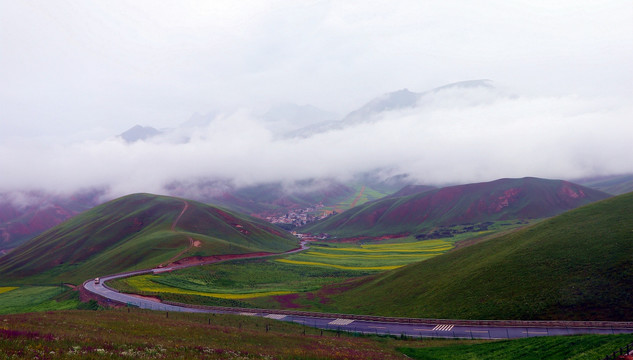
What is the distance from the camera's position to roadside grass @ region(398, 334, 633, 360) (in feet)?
81.8

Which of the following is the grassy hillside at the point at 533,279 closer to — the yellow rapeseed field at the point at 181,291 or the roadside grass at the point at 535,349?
the roadside grass at the point at 535,349

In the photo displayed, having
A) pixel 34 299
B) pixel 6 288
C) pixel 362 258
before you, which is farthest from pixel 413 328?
pixel 6 288

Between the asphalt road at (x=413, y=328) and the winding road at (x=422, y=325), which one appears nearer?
the winding road at (x=422, y=325)

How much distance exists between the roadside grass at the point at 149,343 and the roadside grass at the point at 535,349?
4.05 m

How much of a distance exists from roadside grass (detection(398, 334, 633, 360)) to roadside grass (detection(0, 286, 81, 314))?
67.1 m

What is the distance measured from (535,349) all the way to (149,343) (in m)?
30.7

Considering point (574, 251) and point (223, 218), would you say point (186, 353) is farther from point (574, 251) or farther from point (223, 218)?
point (223, 218)

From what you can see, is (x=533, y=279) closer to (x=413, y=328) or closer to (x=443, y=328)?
(x=443, y=328)

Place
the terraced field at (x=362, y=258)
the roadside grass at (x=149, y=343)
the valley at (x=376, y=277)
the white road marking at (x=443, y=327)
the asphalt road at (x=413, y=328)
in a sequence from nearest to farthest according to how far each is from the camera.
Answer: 1. the roadside grass at (x=149, y=343)
2. the asphalt road at (x=413, y=328)
3. the valley at (x=376, y=277)
4. the white road marking at (x=443, y=327)
5. the terraced field at (x=362, y=258)

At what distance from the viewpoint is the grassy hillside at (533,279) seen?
41.4 metres

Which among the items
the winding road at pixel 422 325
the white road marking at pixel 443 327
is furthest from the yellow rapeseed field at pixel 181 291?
the white road marking at pixel 443 327

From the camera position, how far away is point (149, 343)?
22609 millimetres

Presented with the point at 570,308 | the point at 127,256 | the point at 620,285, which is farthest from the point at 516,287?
the point at 127,256

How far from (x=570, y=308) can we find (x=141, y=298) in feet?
234
